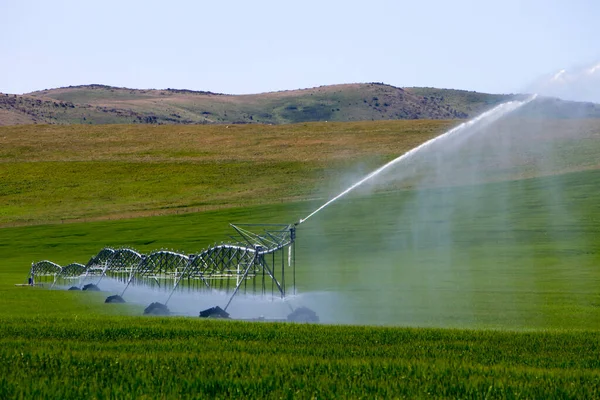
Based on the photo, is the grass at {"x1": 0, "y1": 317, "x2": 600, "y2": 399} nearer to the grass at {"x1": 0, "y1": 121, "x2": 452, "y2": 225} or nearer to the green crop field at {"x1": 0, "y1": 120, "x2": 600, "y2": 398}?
the green crop field at {"x1": 0, "y1": 120, "x2": 600, "y2": 398}

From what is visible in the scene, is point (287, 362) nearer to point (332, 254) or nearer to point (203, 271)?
point (203, 271)

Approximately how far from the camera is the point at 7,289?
169ft

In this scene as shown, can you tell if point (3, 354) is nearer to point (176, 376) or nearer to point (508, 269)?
point (176, 376)

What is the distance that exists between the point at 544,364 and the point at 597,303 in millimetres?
22353

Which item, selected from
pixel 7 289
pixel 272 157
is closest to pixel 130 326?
pixel 7 289

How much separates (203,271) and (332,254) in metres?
28.6

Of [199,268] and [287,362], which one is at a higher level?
[287,362]

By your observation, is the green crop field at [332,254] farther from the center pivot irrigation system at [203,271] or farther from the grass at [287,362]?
the center pivot irrigation system at [203,271]

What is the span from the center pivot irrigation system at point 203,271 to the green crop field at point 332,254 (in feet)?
5.90

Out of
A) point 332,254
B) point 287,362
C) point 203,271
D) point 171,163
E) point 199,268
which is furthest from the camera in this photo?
point 171,163

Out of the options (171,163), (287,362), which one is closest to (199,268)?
(287,362)

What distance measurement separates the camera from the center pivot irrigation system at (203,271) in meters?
34.9

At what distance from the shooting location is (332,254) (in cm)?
6938

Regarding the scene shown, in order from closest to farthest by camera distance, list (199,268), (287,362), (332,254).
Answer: (287,362), (199,268), (332,254)
